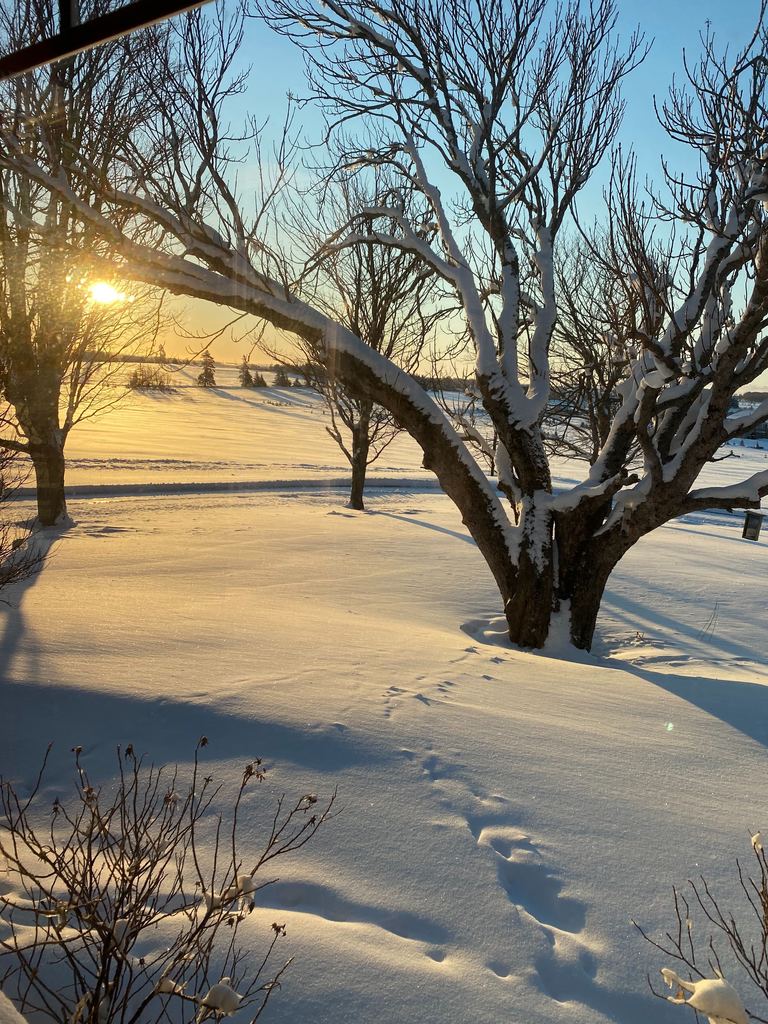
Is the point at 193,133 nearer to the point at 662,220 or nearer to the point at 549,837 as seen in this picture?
the point at 662,220

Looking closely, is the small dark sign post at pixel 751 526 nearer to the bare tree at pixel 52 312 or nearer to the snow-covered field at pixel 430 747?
the snow-covered field at pixel 430 747

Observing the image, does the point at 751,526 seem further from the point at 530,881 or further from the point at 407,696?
the point at 530,881

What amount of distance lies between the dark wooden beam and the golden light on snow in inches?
262

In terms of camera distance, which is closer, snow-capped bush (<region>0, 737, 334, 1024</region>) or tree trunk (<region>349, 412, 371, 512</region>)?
snow-capped bush (<region>0, 737, 334, 1024</region>)

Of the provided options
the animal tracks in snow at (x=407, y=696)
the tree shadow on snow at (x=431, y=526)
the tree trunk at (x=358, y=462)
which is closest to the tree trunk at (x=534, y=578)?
the animal tracks in snow at (x=407, y=696)

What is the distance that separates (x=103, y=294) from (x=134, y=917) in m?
9.17

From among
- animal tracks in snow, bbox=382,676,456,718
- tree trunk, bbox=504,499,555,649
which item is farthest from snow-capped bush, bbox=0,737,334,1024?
tree trunk, bbox=504,499,555,649

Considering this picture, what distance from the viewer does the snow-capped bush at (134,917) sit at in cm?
140

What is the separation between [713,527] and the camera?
16219 mm

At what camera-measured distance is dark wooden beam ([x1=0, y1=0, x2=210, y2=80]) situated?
1.65 meters

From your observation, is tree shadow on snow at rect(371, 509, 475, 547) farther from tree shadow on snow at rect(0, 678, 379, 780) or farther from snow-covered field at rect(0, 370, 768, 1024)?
tree shadow on snow at rect(0, 678, 379, 780)

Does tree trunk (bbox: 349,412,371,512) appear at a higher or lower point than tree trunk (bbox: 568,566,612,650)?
higher

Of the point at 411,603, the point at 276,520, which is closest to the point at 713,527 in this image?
the point at 276,520

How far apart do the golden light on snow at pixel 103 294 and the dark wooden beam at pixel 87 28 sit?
6666mm
